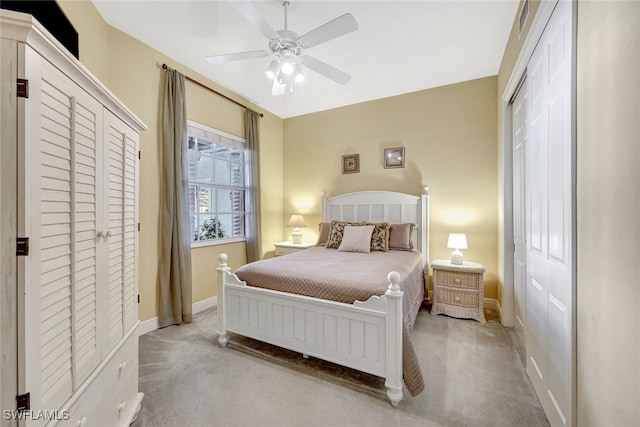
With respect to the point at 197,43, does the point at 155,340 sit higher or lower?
lower

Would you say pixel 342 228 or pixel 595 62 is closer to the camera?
pixel 595 62

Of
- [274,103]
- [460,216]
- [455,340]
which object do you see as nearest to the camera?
[455,340]

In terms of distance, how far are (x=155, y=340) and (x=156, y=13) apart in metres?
2.93

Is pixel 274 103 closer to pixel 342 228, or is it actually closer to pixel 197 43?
Answer: pixel 197 43

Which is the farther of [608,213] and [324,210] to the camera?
[324,210]

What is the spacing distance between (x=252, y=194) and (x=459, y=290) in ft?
9.92

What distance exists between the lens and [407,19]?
2221mm

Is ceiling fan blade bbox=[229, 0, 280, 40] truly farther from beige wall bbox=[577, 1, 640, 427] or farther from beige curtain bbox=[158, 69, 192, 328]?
beige wall bbox=[577, 1, 640, 427]

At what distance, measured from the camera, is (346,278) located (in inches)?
79.0

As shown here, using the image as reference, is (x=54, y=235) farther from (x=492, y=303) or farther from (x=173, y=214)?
(x=492, y=303)

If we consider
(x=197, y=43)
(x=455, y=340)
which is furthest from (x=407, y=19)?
(x=455, y=340)

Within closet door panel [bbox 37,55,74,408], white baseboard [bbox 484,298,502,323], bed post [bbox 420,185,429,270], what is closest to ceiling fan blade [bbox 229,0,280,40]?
closet door panel [bbox 37,55,74,408]

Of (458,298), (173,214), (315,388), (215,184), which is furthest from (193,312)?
(458,298)

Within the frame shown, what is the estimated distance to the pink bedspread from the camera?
5.61 feet
